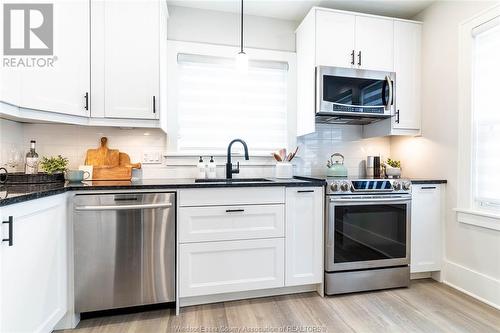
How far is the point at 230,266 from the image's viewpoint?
196 centimetres

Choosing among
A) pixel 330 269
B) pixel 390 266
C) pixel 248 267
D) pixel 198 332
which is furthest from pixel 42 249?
pixel 390 266

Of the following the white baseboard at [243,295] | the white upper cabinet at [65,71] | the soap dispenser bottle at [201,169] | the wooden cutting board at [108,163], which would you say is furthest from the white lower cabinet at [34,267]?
the soap dispenser bottle at [201,169]

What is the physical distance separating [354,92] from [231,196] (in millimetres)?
1523

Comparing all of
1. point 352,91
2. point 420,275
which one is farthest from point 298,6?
point 420,275

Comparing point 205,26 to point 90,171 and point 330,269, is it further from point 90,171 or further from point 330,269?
point 330,269

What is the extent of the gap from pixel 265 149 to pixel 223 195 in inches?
38.2

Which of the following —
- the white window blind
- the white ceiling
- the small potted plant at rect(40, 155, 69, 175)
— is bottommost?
the small potted plant at rect(40, 155, 69, 175)

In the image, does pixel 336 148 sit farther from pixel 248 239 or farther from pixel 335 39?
pixel 248 239

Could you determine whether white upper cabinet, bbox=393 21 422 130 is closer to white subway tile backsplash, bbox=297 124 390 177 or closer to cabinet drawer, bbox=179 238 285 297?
white subway tile backsplash, bbox=297 124 390 177

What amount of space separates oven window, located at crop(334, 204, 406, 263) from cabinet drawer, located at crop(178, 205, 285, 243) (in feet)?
1.68

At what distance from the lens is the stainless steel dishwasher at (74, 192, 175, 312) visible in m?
1.72

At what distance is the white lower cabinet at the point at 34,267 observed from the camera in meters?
1.18

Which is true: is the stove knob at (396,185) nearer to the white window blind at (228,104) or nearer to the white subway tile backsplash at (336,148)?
the white subway tile backsplash at (336,148)

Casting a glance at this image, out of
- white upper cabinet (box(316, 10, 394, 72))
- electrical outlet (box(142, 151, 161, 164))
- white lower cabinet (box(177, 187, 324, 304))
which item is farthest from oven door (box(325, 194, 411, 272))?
electrical outlet (box(142, 151, 161, 164))
